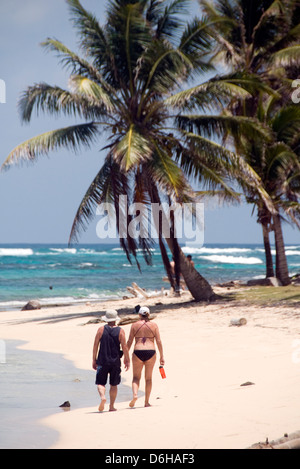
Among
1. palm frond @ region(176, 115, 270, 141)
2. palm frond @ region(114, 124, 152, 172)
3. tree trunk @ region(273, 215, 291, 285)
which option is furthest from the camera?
tree trunk @ region(273, 215, 291, 285)

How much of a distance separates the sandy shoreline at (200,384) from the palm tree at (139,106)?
10.6ft

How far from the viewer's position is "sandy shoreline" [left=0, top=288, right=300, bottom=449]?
5895 millimetres

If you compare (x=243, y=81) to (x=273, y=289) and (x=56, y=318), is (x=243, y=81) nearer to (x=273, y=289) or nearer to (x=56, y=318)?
(x=273, y=289)

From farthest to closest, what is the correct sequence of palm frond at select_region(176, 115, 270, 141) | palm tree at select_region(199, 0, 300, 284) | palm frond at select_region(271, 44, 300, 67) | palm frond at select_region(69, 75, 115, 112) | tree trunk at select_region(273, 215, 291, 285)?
palm tree at select_region(199, 0, 300, 284) → tree trunk at select_region(273, 215, 291, 285) → palm frond at select_region(271, 44, 300, 67) → palm frond at select_region(176, 115, 270, 141) → palm frond at select_region(69, 75, 115, 112)

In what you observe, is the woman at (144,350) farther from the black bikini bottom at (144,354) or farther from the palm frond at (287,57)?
the palm frond at (287,57)

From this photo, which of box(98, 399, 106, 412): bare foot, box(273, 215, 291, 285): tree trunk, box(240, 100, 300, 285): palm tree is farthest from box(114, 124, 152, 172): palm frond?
box(98, 399, 106, 412): bare foot

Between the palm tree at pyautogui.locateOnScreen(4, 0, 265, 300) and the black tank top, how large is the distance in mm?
8753

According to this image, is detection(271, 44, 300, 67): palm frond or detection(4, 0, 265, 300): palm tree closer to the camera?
detection(4, 0, 265, 300): palm tree

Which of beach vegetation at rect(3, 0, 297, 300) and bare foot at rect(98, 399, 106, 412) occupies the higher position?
beach vegetation at rect(3, 0, 297, 300)

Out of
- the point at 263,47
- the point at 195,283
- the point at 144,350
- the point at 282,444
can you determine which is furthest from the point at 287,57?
the point at 282,444

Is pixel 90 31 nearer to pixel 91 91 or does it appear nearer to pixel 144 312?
pixel 91 91

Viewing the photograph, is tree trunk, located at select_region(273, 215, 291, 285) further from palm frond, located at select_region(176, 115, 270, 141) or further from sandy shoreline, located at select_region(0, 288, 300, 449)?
sandy shoreline, located at select_region(0, 288, 300, 449)
